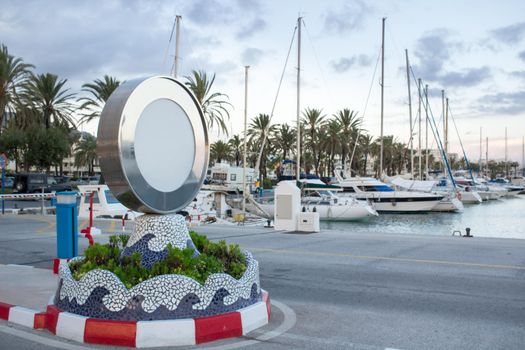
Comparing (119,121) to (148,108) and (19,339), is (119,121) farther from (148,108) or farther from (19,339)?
(19,339)

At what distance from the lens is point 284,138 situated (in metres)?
71.8

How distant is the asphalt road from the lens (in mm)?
5977

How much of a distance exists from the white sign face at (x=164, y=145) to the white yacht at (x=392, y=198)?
42.5 meters

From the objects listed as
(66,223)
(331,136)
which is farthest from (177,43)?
(331,136)

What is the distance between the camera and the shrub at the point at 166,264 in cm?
625

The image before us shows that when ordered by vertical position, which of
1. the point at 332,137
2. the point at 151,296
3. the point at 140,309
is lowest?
the point at 140,309

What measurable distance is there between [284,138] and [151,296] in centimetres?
6633

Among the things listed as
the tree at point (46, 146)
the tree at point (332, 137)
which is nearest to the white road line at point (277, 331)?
the tree at point (46, 146)

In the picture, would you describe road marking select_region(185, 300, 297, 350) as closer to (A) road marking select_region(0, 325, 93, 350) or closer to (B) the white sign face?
(A) road marking select_region(0, 325, 93, 350)

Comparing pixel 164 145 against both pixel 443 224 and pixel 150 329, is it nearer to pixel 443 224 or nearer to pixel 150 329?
pixel 150 329

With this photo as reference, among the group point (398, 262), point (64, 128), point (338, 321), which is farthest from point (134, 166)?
point (64, 128)

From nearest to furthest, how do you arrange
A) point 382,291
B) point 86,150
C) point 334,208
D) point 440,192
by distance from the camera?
1. point 382,291
2. point 334,208
3. point 440,192
4. point 86,150

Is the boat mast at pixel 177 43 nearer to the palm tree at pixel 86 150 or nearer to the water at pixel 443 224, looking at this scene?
the water at pixel 443 224

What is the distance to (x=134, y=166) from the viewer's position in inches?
264
